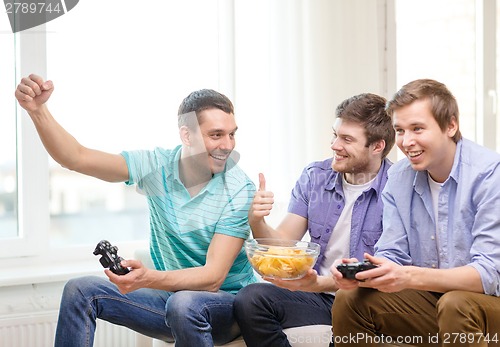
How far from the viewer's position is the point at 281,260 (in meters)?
2.02

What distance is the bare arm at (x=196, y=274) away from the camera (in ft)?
6.70

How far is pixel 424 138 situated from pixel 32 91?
43.6 inches

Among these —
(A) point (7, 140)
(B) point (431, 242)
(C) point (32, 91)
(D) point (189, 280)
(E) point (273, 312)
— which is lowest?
(E) point (273, 312)

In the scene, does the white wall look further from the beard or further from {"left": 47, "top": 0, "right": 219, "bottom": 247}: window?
the beard

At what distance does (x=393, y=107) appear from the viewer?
85.4 inches

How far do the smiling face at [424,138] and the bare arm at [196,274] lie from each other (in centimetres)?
59

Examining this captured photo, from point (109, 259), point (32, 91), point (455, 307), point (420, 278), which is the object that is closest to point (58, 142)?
point (32, 91)

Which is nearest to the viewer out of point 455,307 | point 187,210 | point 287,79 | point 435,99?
point 455,307

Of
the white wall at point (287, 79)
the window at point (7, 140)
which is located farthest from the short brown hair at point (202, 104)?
the window at point (7, 140)

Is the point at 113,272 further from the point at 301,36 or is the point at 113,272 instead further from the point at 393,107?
the point at 301,36

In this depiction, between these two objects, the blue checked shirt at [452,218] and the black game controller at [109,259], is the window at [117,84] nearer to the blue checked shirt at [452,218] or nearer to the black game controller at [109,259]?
the black game controller at [109,259]

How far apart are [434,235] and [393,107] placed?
0.39 metres

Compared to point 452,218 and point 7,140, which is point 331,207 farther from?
point 7,140

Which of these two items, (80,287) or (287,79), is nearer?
(80,287)
